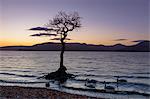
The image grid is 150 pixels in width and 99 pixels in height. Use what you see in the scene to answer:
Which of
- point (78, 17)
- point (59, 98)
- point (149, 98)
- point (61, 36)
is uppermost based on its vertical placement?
point (78, 17)

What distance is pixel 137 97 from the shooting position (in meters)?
31.1

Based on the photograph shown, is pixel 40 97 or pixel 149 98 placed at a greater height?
pixel 40 97

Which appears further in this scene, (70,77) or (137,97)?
(70,77)

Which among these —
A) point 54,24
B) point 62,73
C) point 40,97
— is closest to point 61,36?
point 54,24

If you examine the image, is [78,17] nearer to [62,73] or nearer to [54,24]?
[54,24]

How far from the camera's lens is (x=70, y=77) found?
4884 cm

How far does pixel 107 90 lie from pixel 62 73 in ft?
43.7

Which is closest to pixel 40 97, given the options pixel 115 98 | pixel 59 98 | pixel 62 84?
pixel 59 98

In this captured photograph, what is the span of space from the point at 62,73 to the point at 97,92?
13.4 meters

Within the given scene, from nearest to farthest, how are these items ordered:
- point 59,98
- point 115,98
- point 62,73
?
point 59,98, point 115,98, point 62,73

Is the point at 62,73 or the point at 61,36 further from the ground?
the point at 61,36

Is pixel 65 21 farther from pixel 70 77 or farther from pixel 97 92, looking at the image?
pixel 97 92

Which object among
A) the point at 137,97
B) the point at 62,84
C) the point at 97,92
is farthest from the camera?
the point at 62,84

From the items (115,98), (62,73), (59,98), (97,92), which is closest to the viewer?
(59,98)
